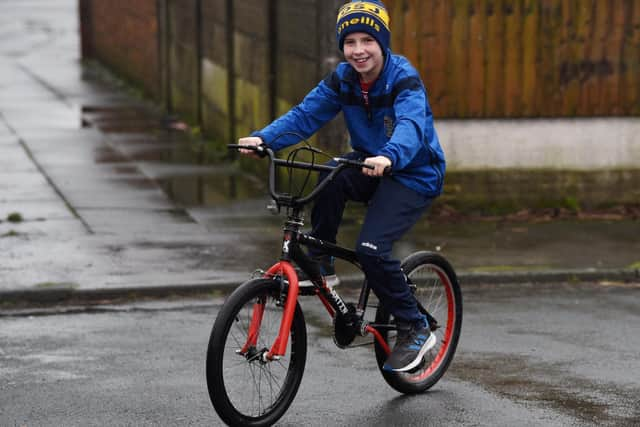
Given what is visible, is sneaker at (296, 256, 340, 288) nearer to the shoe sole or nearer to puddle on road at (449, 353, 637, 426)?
the shoe sole

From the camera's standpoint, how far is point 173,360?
6980 millimetres

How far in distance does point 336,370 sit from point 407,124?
1735 mm

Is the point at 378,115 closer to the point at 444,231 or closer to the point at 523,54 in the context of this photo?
the point at 444,231

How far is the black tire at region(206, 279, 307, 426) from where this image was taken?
207 inches

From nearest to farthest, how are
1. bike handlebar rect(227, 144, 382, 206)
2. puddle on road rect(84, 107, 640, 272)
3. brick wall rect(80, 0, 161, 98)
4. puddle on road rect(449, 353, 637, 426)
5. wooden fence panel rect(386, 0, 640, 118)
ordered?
bike handlebar rect(227, 144, 382, 206), puddle on road rect(449, 353, 637, 426), puddle on road rect(84, 107, 640, 272), wooden fence panel rect(386, 0, 640, 118), brick wall rect(80, 0, 161, 98)

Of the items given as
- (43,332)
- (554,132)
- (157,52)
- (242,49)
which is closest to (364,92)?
(43,332)

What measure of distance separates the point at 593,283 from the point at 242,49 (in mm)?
6427

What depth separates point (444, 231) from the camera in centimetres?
1099

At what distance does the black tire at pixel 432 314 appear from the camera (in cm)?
629

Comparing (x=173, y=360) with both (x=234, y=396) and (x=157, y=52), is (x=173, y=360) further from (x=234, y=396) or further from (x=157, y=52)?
(x=157, y=52)

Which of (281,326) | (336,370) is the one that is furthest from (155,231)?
(281,326)

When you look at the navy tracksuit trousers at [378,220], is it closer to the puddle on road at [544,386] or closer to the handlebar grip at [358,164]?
the handlebar grip at [358,164]

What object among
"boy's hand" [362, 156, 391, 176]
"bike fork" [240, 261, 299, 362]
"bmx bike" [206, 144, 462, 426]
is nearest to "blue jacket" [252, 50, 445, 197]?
"bmx bike" [206, 144, 462, 426]

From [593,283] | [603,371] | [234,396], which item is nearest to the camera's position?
[234,396]
